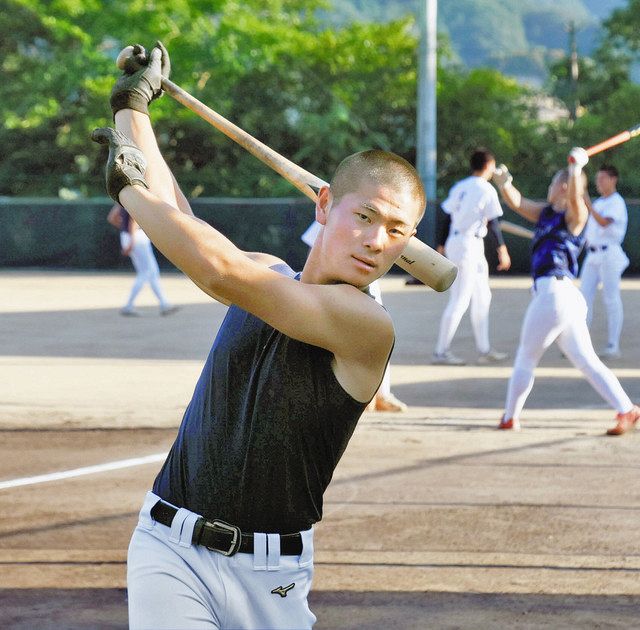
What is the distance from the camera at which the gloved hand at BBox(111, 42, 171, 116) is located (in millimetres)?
3842

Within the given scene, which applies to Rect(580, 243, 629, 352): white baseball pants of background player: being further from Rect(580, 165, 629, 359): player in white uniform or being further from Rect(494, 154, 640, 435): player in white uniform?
Rect(494, 154, 640, 435): player in white uniform

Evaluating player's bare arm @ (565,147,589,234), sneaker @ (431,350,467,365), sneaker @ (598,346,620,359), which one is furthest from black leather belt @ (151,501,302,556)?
sneaker @ (598,346,620,359)

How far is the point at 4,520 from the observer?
6633 mm

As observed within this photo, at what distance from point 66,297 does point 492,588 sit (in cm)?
1494

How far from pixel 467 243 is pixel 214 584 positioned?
9540mm

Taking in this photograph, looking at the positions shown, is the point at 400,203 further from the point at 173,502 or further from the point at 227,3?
the point at 227,3

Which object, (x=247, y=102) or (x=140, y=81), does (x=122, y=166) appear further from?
(x=247, y=102)

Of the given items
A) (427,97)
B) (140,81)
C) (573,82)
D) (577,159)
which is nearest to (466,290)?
(577,159)

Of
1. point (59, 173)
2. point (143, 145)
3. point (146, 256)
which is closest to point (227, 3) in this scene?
point (59, 173)

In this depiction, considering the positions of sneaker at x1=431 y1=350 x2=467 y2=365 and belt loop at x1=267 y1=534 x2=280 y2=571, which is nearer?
belt loop at x1=267 y1=534 x2=280 y2=571

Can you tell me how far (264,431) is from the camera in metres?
3.04

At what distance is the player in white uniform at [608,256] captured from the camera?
12961 mm

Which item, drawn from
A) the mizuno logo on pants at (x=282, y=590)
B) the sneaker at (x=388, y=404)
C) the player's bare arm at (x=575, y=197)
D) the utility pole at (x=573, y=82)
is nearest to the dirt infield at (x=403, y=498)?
the sneaker at (x=388, y=404)

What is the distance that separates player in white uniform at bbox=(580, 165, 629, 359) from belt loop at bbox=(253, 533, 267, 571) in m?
10.3
